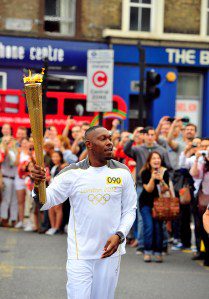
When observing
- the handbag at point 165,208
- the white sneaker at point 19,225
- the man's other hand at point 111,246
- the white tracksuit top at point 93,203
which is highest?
the white tracksuit top at point 93,203

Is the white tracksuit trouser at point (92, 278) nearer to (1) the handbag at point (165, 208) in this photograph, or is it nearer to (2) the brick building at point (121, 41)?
(1) the handbag at point (165, 208)

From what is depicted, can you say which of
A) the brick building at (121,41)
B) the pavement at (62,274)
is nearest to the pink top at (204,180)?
the pavement at (62,274)

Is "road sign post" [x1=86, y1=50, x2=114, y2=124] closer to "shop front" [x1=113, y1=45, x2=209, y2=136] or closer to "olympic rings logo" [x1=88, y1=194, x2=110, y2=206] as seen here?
"olympic rings logo" [x1=88, y1=194, x2=110, y2=206]

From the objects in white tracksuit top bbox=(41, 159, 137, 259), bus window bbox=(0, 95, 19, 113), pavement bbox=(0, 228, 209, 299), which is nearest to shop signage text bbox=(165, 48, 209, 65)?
bus window bbox=(0, 95, 19, 113)

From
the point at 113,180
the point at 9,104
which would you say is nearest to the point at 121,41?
the point at 9,104

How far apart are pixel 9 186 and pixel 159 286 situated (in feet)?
20.2

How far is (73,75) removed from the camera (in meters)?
28.2

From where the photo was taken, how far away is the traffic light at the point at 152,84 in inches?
722

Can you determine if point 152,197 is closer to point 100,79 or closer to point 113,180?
point 100,79

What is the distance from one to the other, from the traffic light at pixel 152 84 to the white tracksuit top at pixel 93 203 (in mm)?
12038

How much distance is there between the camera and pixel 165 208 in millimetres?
11688

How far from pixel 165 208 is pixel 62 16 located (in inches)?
700

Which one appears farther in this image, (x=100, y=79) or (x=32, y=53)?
(x=32, y=53)

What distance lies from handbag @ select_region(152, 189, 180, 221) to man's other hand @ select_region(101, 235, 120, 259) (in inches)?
217
